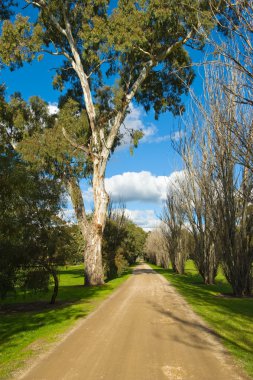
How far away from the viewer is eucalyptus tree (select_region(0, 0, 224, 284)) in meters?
18.8

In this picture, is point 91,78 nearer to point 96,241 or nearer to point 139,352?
point 96,241

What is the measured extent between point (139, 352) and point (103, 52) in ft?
60.1

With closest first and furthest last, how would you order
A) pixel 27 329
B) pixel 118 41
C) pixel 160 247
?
pixel 27 329
pixel 118 41
pixel 160 247

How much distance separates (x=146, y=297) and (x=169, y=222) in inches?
855

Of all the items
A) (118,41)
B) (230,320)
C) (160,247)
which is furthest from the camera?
(160,247)

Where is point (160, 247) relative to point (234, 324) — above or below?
above

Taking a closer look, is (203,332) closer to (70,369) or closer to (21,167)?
(70,369)

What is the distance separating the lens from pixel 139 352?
19.4 feet

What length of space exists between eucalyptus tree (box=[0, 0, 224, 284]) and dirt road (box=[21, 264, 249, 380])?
40.4 ft

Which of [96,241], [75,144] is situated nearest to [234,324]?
[96,241]

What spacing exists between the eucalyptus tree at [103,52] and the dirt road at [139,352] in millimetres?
12327

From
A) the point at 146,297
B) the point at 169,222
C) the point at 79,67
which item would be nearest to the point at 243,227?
the point at 146,297

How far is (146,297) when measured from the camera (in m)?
13.6

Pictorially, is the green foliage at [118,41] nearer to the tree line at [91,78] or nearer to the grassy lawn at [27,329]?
the tree line at [91,78]
